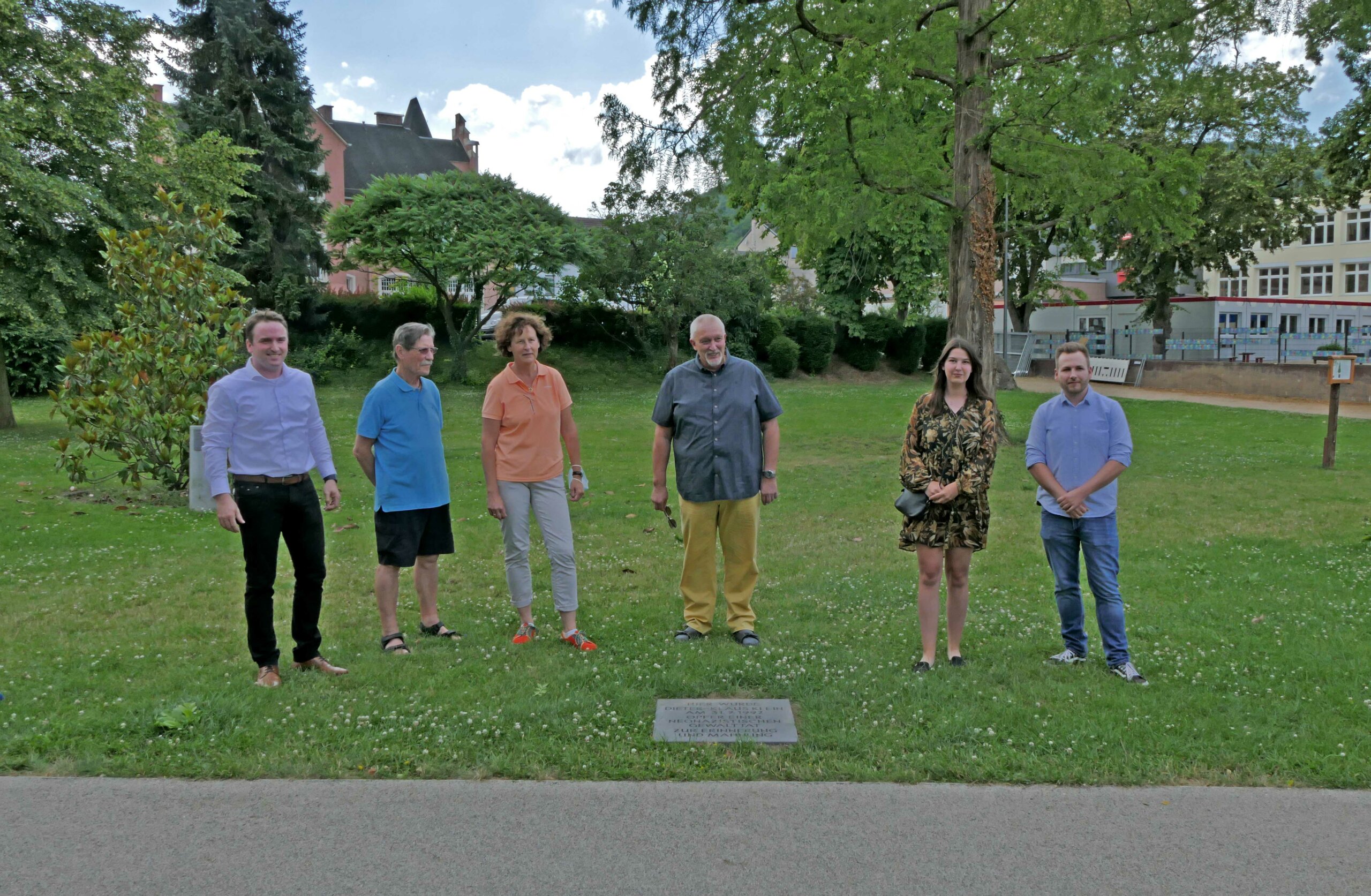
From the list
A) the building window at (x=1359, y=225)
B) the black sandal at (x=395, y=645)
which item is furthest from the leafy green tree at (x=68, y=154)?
the building window at (x=1359, y=225)

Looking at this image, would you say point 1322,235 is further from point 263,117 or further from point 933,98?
point 263,117

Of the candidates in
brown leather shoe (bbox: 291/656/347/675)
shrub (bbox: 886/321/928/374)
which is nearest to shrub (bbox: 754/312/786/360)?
shrub (bbox: 886/321/928/374)

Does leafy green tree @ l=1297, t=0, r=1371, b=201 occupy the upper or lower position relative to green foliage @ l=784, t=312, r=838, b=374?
upper

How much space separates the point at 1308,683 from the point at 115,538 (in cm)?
1013

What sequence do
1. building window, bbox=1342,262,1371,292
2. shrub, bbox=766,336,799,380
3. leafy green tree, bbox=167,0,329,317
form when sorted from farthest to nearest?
building window, bbox=1342,262,1371,292 → shrub, bbox=766,336,799,380 → leafy green tree, bbox=167,0,329,317

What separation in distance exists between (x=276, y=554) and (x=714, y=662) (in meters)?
2.46

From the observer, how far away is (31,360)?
102 ft

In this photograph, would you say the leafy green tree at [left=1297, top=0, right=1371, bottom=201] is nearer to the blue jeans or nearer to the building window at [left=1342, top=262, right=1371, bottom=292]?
the blue jeans

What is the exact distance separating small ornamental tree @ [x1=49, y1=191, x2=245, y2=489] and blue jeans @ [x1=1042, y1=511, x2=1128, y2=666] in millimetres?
9446

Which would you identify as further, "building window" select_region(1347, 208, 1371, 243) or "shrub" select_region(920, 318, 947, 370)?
"building window" select_region(1347, 208, 1371, 243)

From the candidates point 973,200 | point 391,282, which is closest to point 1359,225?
point 391,282

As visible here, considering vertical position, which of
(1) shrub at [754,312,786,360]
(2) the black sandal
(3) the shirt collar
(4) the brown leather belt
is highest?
(1) shrub at [754,312,786,360]

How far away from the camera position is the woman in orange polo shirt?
6.36 meters

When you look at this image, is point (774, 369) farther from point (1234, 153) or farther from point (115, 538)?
point (115, 538)
